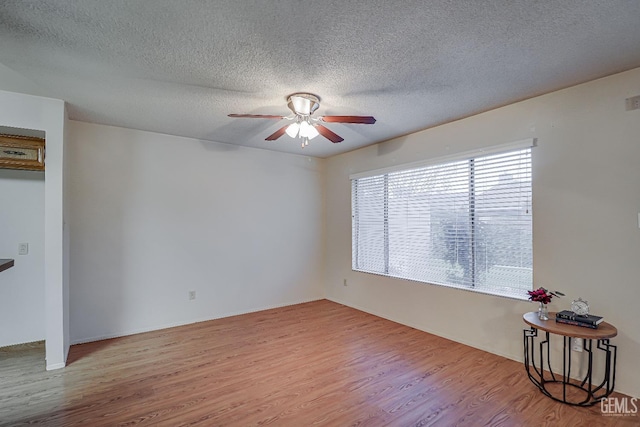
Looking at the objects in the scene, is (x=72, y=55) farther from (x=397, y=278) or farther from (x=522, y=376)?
(x=522, y=376)

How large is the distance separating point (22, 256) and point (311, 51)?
3807mm

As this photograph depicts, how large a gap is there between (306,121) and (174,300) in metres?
2.99

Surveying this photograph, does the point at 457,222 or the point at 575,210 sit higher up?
the point at 575,210

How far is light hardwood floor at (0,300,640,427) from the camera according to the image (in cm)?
213

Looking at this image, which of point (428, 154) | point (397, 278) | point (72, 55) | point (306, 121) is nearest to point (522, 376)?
point (397, 278)

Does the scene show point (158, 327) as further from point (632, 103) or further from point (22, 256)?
point (632, 103)

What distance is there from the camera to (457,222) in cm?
353

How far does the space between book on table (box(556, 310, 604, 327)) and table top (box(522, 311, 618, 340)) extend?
4 centimetres

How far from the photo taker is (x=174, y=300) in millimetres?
4047

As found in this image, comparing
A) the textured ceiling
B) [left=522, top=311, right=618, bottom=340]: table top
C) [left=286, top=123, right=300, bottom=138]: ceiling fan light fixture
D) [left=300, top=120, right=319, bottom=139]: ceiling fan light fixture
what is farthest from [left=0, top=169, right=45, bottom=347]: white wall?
[left=522, top=311, right=618, bottom=340]: table top

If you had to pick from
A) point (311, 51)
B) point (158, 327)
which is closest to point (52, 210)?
point (158, 327)

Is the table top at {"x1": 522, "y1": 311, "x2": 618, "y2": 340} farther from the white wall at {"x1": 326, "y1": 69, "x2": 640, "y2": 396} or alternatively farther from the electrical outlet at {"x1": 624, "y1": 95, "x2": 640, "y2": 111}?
the electrical outlet at {"x1": 624, "y1": 95, "x2": 640, "y2": 111}

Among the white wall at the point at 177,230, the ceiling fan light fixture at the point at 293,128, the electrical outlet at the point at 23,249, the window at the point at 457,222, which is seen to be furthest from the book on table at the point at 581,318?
the electrical outlet at the point at 23,249

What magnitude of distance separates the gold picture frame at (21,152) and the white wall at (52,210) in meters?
0.22
